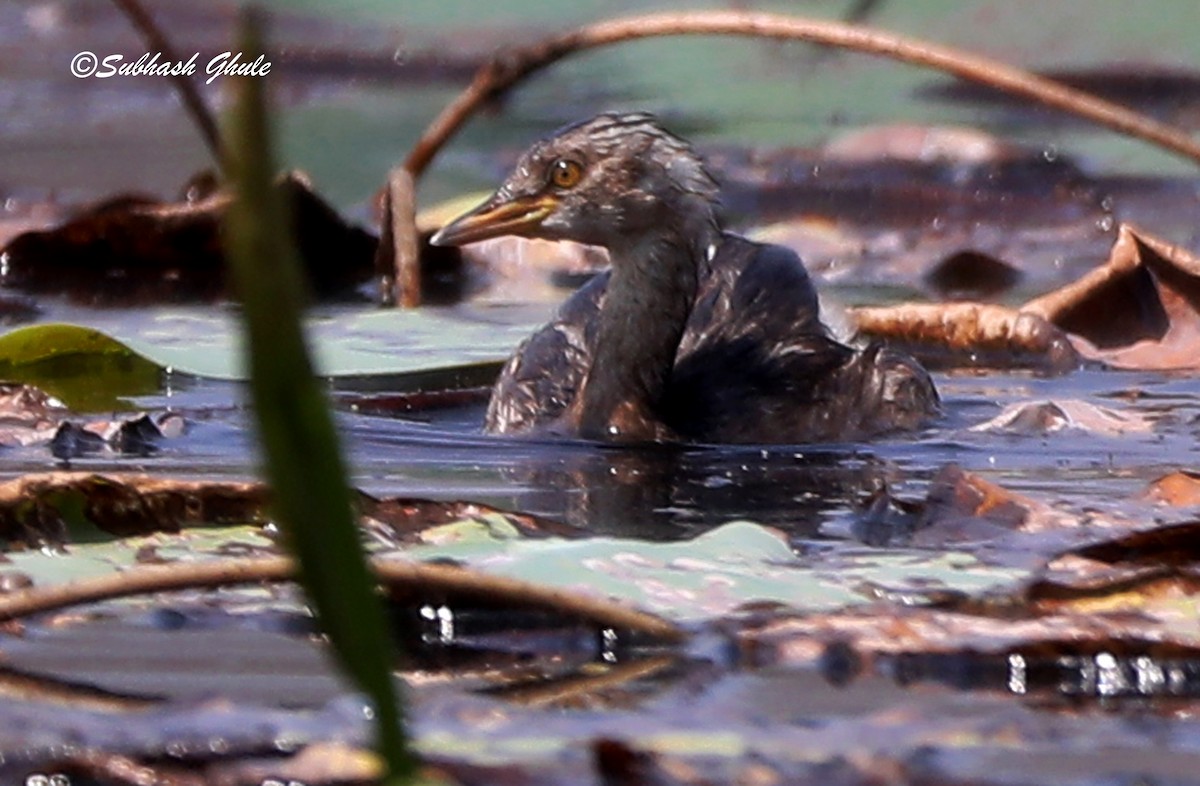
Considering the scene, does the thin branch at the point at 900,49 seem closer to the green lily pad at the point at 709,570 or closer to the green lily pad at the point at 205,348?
the green lily pad at the point at 709,570

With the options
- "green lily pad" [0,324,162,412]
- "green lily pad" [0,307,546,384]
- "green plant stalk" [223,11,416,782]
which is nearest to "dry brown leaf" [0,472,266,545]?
"green lily pad" [0,307,546,384]

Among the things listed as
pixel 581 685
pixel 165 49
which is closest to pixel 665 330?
pixel 165 49

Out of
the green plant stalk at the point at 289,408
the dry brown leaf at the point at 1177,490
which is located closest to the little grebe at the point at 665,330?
the dry brown leaf at the point at 1177,490

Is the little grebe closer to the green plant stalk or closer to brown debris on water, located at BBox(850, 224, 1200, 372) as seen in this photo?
brown debris on water, located at BBox(850, 224, 1200, 372)

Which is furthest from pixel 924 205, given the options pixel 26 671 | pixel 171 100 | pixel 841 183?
pixel 26 671

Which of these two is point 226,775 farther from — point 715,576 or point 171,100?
point 171,100

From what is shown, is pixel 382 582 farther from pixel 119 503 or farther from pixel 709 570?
pixel 119 503

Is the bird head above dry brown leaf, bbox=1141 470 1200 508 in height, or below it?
above
